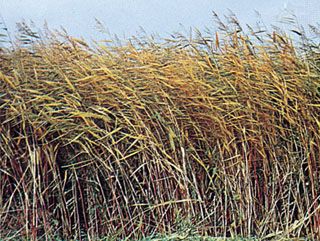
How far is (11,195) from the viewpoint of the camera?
3.54 m

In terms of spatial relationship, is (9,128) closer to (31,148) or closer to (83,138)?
(31,148)

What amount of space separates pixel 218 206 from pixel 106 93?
919 mm

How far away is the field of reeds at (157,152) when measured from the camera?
3.40 meters

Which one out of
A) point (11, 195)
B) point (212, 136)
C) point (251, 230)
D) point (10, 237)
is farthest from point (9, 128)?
point (251, 230)

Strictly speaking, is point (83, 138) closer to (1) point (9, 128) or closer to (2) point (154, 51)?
(1) point (9, 128)

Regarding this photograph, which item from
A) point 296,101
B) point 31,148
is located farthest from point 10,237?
point 296,101

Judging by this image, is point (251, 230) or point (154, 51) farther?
point (154, 51)

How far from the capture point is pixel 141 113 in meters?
3.50

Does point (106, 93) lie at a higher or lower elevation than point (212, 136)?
higher

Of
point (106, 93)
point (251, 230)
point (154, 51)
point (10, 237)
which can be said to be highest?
point (154, 51)

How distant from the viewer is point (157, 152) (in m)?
3.41

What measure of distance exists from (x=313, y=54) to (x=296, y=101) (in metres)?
0.48

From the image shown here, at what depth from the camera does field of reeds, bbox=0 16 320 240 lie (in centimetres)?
340

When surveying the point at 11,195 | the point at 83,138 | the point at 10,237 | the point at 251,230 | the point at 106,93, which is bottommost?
the point at 251,230
